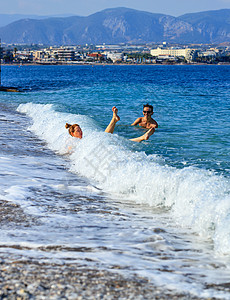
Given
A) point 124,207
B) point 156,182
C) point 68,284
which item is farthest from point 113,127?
point 68,284

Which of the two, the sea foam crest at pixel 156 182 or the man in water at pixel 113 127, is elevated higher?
the man in water at pixel 113 127

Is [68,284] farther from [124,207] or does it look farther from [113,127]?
[113,127]

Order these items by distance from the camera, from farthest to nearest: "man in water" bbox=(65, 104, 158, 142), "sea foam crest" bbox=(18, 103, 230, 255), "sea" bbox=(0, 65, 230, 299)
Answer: "man in water" bbox=(65, 104, 158, 142)
"sea foam crest" bbox=(18, 103, 230, 255)
"sea" bbox=(0, 65, 230, 299)

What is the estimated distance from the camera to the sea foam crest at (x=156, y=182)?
18.2 feet

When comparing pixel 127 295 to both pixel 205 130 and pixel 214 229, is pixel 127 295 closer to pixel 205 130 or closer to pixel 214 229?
pixel 214 229

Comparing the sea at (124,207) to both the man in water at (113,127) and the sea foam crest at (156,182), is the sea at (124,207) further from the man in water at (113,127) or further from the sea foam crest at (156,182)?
the man in water at (113,127)

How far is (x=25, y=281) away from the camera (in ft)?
12.3

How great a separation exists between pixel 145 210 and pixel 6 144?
20.9 feet

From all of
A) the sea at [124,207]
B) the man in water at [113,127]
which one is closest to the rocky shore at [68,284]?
the sea at [124,207]

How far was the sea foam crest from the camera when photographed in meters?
5.55

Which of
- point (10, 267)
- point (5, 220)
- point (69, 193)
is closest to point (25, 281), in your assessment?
point (10, 267)

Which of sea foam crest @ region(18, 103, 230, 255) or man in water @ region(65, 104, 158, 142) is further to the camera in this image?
man in water @ region(65, 104, 158, 142)

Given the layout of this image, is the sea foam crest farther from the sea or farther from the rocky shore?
the rocky shore

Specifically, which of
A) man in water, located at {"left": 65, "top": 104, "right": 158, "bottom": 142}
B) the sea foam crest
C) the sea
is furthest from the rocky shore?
man in water, located at {"left": 65, "top": 104, "right": 158, "bottom": 142}
